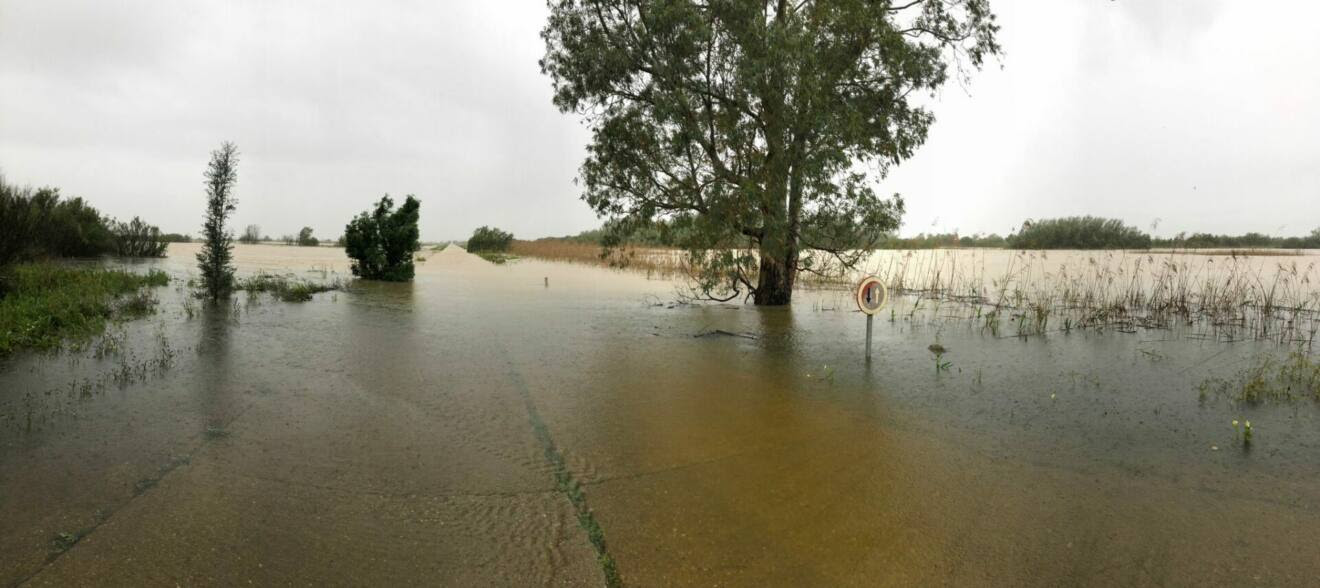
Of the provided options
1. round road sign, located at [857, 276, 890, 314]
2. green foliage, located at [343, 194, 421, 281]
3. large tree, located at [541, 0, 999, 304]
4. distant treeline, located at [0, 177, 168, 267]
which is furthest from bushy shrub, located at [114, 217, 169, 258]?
round road sign, located at [857, 276, 890, 314]

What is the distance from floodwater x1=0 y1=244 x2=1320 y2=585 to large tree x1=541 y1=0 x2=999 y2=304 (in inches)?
177

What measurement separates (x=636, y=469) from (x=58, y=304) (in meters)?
9.51

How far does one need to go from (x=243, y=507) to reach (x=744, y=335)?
719cm

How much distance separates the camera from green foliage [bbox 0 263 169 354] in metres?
7.16

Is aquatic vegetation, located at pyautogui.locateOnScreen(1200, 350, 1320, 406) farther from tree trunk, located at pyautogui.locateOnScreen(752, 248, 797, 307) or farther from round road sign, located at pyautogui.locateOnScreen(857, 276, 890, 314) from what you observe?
tree trunk, located at pyautogui.locateOnScreen(752, 248, 797, 307)

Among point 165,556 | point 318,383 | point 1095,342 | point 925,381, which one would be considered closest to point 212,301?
point 318,383

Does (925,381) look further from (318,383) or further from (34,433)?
(34,433)

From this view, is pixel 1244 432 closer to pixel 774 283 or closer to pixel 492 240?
pixel 774 283

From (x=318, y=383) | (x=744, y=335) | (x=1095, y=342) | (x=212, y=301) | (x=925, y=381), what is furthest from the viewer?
(x=212, y=301)

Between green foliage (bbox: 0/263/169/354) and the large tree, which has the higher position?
the large tree

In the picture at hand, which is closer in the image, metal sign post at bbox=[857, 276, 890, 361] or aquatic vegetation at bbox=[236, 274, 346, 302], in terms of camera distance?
metal sign post at bbox=[857, 276, 890, 361]

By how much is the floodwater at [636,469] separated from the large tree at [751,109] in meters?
4.49

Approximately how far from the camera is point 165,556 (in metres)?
2.77

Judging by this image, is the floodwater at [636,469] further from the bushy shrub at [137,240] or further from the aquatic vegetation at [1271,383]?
the bushy shrub at [137,240]
